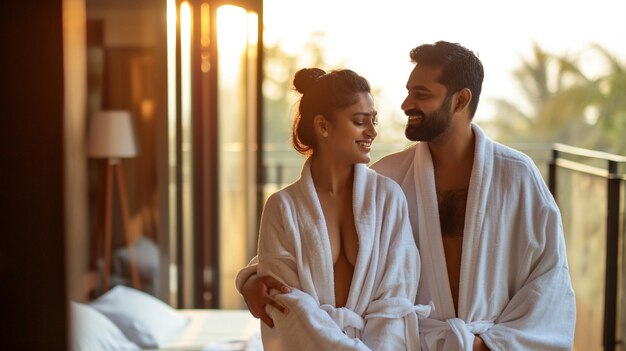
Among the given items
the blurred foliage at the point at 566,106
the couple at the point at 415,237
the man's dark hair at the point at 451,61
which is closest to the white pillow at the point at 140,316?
the couple at the point at 415,237

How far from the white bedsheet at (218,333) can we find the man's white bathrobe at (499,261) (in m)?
1.16

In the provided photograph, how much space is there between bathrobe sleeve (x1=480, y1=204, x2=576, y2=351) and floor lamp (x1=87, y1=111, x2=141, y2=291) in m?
1.89

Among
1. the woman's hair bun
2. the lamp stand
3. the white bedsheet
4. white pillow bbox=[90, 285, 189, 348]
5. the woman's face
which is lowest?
the white bedsheet

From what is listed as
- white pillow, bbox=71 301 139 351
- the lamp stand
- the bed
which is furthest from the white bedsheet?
the lamp stand

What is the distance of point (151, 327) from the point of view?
9.43 ft

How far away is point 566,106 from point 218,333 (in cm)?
550

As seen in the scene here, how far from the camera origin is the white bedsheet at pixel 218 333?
2645 mm

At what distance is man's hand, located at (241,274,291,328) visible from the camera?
1431 millimetres

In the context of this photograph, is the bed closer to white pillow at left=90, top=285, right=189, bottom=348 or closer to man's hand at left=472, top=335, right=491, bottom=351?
white pillow at left=90, top=285, right=189, bottom=348

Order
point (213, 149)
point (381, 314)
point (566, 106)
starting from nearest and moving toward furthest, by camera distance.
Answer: point (381, 314) → point (213, 149) → point (566, 106)

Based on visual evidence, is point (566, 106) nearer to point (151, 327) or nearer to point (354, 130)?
point (151, 327)

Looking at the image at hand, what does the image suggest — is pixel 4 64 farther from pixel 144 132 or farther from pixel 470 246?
pixel 144 132

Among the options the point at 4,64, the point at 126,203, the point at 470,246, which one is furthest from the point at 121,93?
the point at 470,246

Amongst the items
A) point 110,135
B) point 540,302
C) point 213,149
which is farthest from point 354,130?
point 213,149
